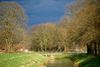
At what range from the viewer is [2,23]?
7662 cm

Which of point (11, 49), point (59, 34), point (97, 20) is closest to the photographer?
point (97, 20)

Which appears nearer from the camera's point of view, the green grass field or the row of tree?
the green grass field

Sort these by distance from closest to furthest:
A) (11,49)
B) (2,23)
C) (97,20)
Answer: (97,20), (2,23), (11,49)

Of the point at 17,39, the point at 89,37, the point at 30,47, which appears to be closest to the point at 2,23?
the point at 17,39

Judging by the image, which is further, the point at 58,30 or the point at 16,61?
the point at 58,30

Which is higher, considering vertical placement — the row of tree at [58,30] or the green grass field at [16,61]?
the row of tree at [58,30]

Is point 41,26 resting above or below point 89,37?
above

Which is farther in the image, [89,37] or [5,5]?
[5,5]

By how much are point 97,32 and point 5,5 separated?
134ft

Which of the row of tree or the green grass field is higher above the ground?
the row of tree

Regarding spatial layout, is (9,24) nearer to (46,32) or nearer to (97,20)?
(97,20)

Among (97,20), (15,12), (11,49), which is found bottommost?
(11,49)

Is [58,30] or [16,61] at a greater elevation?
[58,30]

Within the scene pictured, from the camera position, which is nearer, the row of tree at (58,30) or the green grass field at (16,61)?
the green grass field at (16,61)
